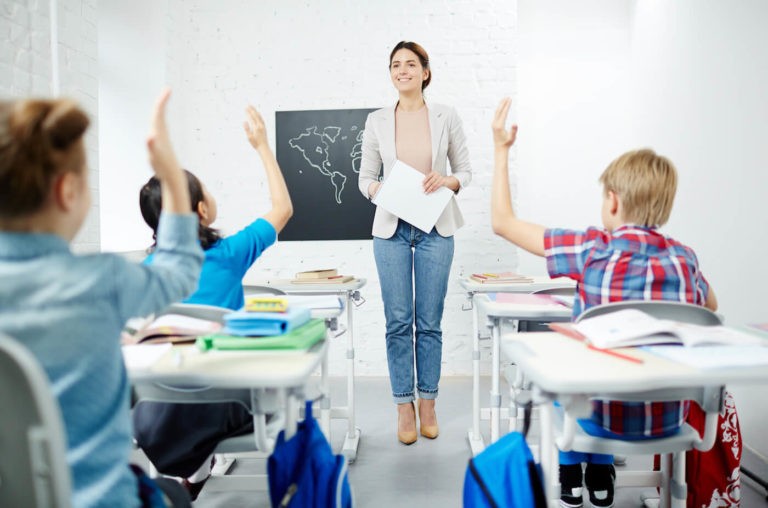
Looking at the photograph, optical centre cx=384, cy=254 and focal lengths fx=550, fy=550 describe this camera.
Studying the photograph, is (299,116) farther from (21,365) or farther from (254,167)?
(21,365)

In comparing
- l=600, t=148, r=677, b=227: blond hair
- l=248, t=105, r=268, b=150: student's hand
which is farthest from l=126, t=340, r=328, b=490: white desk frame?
l=600, t=148, r=677, b=227: blond hair

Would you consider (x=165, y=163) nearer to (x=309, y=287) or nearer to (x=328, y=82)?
(x=309, y=287)

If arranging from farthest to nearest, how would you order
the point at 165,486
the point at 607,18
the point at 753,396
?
1. the point at 607,18
2. the point at 753,396
3. the point at 165,486

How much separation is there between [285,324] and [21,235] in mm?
540

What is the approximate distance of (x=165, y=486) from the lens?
1108mm

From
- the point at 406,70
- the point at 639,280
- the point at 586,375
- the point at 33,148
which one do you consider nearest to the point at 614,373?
the point at 586,375

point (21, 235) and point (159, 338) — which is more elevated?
point (21, 235)

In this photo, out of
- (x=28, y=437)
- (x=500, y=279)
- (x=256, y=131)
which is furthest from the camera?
(x=500, y=279)

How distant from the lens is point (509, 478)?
1.24m

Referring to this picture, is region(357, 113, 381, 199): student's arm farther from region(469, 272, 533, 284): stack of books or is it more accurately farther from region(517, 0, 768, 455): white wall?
region(517, 0, 768, 455): white wall

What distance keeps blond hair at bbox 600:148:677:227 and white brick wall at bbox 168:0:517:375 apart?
7.35ft

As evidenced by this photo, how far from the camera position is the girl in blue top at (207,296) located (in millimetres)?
1411

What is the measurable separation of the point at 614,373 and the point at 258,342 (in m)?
0.69

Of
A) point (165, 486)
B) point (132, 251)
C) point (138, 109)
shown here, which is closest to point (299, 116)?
point (138, 109)
